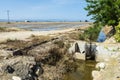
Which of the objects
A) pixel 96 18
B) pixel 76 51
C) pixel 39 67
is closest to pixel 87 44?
pixel 76 51

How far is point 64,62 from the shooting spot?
2102cm

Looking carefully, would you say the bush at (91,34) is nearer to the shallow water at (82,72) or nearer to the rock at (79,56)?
the rock at (79,56)

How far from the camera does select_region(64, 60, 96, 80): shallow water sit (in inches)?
756

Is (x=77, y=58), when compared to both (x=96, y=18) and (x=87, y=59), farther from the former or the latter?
(x=96, y=18)

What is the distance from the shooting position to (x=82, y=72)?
21062mm

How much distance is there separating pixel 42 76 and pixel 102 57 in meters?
9.40

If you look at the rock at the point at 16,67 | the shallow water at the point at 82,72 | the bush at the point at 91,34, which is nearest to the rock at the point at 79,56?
the shallow water at the point at 82,72

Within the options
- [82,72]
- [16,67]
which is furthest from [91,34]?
[16,67]

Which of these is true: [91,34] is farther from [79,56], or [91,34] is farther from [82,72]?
[82,72]

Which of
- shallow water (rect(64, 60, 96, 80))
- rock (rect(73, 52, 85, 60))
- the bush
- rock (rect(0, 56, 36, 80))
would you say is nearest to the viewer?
rock (rect(0, 56, 36, 80))

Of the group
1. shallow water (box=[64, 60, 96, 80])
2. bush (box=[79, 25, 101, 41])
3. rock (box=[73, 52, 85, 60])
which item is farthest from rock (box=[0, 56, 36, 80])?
bush (box=[79, 25, 101, 41])

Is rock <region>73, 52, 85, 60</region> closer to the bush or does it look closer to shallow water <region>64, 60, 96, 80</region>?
shallow water <region>64, 60, 96, 80</region>

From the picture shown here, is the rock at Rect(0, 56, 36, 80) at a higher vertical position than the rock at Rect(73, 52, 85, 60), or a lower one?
higher

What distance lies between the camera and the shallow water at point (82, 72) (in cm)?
1921
